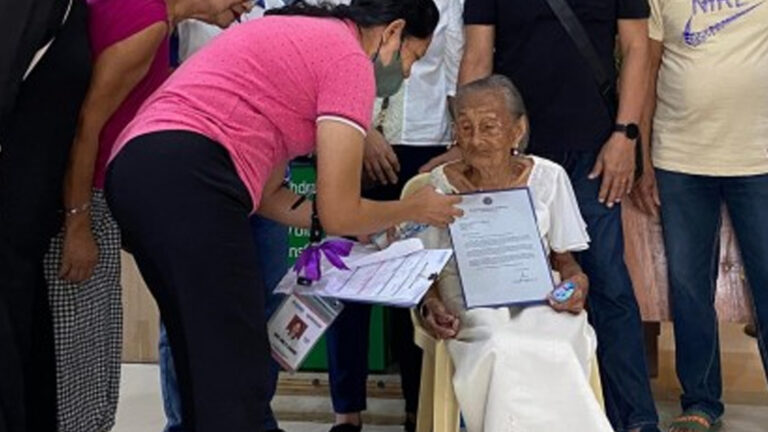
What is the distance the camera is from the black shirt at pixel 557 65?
3.03 m

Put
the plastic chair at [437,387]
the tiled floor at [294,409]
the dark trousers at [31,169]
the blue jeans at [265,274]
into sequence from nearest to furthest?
the dark trousers at [31,169] < the plastic chair at [437,387] < the blue jeans at [265,274] < the tiled floor at [294,409]

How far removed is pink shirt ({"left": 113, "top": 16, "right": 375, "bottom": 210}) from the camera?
2104mm

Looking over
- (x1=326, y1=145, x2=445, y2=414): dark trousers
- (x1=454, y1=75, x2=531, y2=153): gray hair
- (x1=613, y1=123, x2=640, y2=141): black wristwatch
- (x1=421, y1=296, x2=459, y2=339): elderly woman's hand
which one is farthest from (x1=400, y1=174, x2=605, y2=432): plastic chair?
(x1=613, y1=123, x2=640, y2=141): black wristwatch

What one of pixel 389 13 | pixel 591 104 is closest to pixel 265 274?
pixel 591 104

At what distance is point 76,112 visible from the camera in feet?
7.36

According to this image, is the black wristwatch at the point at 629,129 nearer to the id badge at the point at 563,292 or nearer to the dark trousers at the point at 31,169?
the id badge at the point at 563,292

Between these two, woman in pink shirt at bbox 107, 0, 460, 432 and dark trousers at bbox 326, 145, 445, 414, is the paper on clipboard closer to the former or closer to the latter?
woman in pink shirt at bbox 107, 0, 460, 432

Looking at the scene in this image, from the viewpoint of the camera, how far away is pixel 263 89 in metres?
2.14

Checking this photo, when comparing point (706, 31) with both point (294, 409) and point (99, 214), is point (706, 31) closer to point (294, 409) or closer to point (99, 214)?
point (99, 214)

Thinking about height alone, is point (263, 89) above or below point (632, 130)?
above

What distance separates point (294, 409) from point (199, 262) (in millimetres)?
1824

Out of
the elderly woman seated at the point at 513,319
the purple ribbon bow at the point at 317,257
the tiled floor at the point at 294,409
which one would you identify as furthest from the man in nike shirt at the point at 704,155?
the purple ribbon bow at the point at 317,257

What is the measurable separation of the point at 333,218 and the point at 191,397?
0.42 meters

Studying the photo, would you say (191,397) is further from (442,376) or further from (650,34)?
(650,34)
